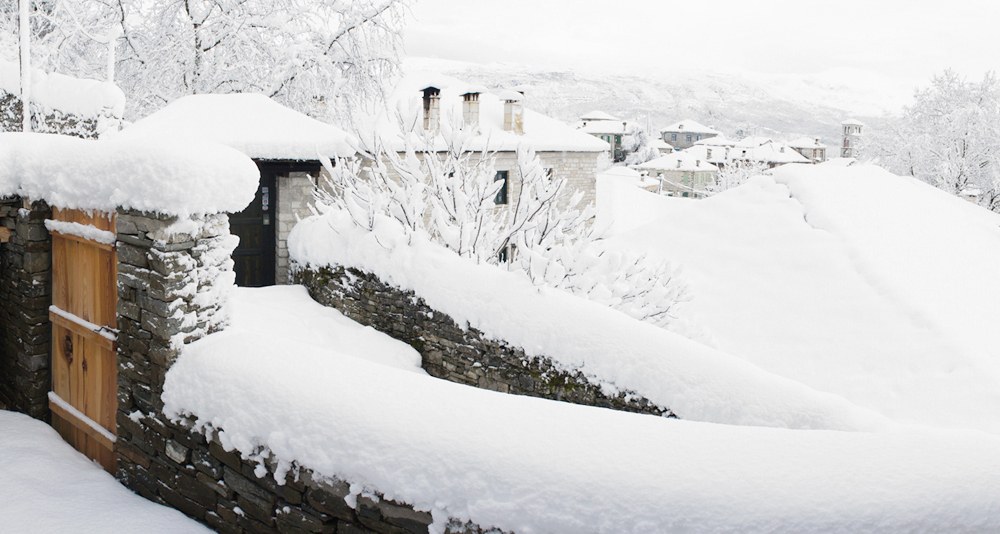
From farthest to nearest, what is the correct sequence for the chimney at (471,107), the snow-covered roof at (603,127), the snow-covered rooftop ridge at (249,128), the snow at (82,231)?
the snow-covered roof at (603,127) < the chimney at (471,107) < the snow-covered rooftop ridge at (249,128) < the snow at (82,231)

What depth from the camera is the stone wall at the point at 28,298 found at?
5.45 metres

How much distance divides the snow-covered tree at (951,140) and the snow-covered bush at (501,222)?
21233mm

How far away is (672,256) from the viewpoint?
476 inches

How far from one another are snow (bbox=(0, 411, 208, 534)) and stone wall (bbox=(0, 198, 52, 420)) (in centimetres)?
47

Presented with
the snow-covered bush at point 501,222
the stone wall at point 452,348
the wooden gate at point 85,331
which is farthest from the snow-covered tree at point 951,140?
the wooden gate at point 85,331

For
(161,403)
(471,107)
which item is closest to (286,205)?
(161,403)

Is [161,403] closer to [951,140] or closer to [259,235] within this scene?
[259,235]

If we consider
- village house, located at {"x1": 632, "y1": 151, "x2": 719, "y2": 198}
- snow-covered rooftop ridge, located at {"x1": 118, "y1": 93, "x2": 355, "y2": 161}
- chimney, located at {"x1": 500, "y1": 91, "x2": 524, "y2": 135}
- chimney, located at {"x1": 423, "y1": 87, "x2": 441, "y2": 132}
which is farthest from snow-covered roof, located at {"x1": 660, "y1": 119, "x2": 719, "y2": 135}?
snow-covered rooftop ridge, located at {"x1": 118, "y1": 93, "x2": 355, "y2": 161}

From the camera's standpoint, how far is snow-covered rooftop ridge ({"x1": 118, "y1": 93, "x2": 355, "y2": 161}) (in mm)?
9828

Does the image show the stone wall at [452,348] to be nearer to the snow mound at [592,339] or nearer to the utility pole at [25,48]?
the snow mound at [592,339]

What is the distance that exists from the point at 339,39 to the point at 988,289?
1259cm

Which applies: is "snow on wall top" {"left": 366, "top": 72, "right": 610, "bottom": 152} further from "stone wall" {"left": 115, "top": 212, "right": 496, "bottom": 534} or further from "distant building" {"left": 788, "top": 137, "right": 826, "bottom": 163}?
"distant building" {"left": 788, "top": 137, "right": 826, "bottom": 163}

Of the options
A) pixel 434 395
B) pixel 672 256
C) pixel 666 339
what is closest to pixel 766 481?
pixel 434 395

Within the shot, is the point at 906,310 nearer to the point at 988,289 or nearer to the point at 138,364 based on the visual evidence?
the point at 988,289
